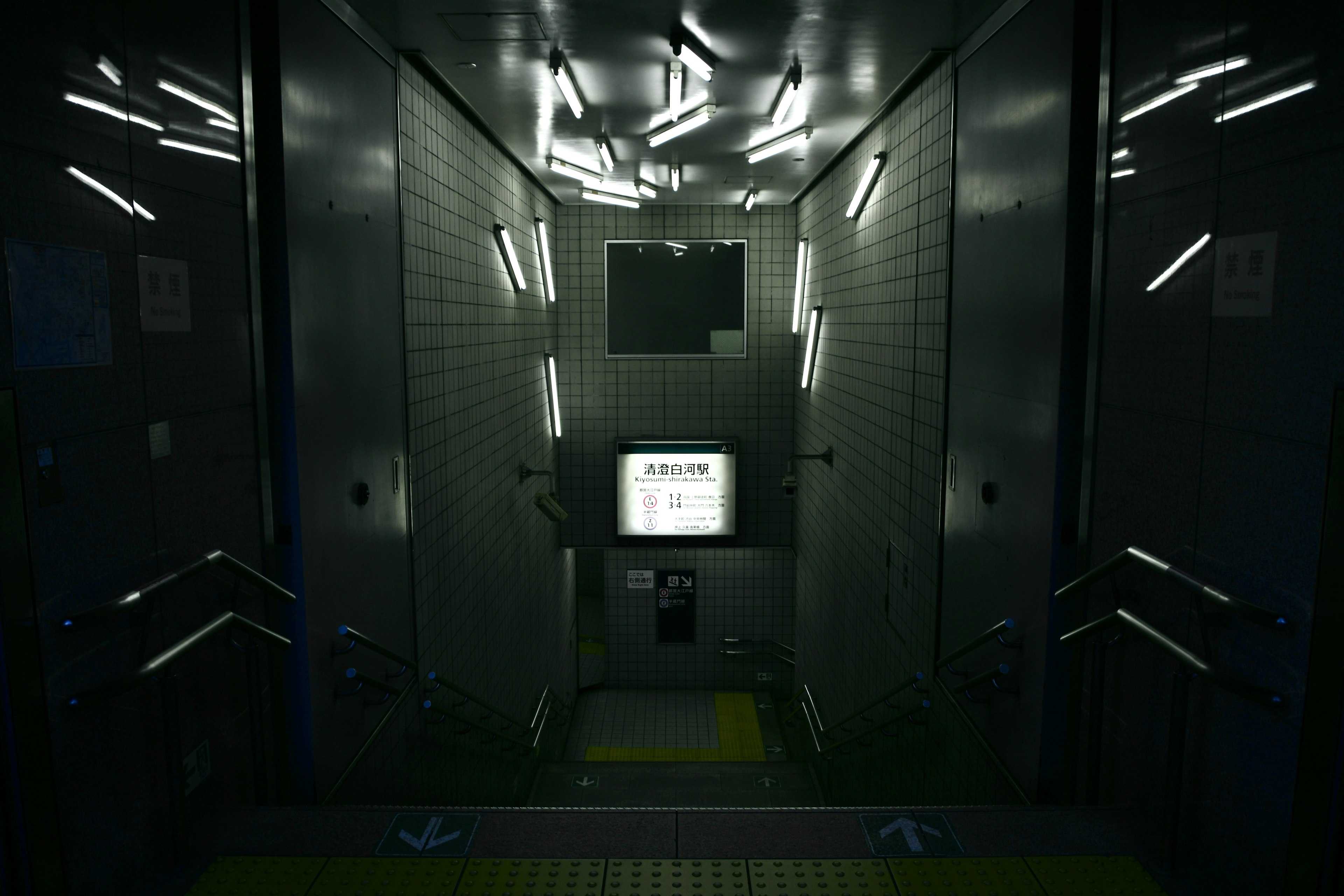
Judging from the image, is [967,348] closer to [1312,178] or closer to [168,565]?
[1312,178]

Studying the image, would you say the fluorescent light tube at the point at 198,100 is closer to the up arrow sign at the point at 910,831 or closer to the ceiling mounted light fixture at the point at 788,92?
the ceiling mounted light fixture at the point at 788,92

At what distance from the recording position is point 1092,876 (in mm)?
2205

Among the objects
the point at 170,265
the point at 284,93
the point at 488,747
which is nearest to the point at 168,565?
the point at 170,265

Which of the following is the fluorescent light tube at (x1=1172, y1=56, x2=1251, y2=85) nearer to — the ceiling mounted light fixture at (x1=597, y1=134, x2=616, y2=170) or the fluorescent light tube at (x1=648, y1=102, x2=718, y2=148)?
the fluorescent light tube at (x1=648, y1=102, x2=718, y2=148)

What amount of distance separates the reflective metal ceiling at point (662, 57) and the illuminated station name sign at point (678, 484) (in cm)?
395

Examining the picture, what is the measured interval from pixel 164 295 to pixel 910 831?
104 inches

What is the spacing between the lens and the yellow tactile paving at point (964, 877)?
2.18m

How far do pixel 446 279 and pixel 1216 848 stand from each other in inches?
171

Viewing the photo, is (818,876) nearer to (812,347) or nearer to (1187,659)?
(1187,659)

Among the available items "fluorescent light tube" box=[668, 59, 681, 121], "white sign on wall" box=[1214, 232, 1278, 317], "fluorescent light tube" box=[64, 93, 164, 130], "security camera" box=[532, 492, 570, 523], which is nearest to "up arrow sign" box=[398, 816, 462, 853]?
"fluorescent light tube" box=[64, 93, 164, 130]

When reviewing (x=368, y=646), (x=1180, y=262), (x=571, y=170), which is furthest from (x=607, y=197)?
(x=1180, y=262)

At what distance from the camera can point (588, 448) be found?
9555 mm

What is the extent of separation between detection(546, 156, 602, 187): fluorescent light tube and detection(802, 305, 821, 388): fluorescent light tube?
2.27 m

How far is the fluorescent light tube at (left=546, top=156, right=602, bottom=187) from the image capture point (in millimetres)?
6332
